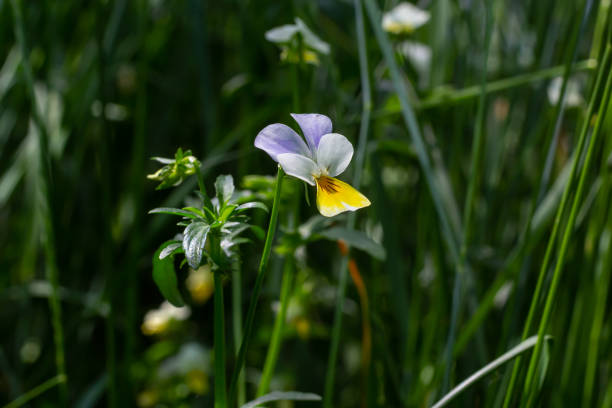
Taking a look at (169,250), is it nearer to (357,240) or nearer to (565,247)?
(357,240)

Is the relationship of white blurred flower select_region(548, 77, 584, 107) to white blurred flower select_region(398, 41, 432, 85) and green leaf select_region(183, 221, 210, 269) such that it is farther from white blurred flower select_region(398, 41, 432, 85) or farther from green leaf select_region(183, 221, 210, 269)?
green leaf select_region(183, 221, 210, 269)

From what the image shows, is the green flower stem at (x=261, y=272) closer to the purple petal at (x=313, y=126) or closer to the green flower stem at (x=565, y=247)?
the purple petal at (x=313, y=126)

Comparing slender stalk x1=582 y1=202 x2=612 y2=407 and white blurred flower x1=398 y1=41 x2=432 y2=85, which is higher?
white blurred flower x1=398 y1=41 x2=432 y2=85

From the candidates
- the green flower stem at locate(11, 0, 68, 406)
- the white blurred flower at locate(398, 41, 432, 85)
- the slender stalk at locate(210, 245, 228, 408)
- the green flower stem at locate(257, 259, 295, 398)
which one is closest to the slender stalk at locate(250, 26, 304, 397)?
the green flower stem at locate(257, 259, 295, 398)

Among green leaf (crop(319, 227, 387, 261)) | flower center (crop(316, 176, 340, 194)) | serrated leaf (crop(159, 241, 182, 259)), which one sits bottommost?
green leaf (crop(319, 227, 387, 261))

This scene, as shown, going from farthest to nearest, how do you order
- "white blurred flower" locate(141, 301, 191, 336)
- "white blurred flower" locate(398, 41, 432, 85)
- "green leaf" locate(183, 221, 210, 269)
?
"white blurred flower" locate(398, 41, 432, 85) → "white blurred flower" locate(141, 301, 191, 336) → "green leaf" locate(183, 221, 210, 269)

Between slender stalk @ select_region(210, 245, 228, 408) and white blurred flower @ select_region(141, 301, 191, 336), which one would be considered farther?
white blurred flower @ select_region(141, 301, 191, 336)

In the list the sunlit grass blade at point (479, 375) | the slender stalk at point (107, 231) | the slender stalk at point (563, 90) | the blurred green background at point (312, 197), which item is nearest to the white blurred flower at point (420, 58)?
the blurred green background at point (312, 197)

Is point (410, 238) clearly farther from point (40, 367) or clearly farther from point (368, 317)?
point (40, 367)

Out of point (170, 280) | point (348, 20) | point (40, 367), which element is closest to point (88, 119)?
point (40, 367)
